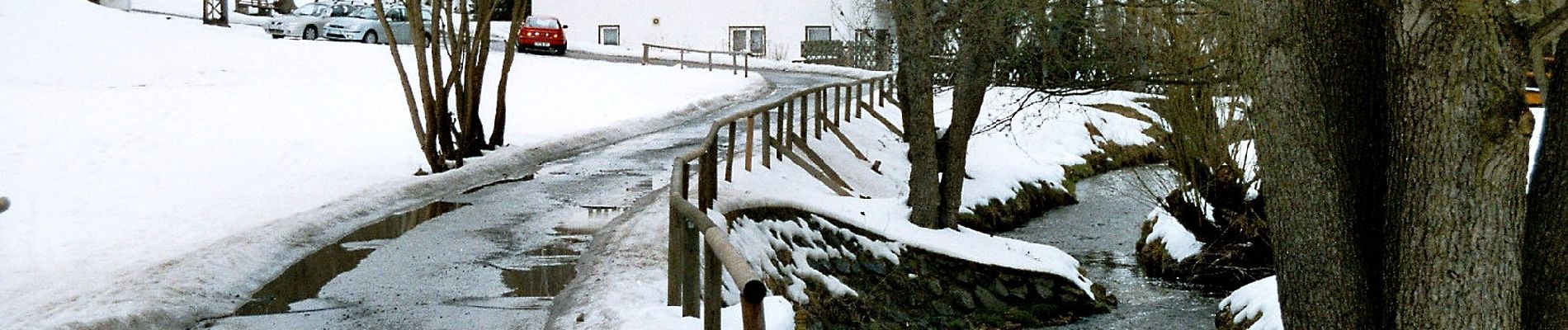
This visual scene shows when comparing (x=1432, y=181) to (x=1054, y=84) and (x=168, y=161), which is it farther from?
(x=168, y=161)

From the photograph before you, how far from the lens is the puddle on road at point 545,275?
8977 mm

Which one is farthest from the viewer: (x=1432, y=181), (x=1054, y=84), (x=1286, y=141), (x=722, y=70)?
(x=722, y=70)

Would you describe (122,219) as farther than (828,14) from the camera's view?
No

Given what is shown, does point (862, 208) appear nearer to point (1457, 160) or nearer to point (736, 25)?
point (1457, 160)

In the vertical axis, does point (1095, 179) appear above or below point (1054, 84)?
below

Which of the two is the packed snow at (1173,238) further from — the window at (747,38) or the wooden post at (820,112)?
the window at (747,38)

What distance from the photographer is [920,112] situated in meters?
16.7

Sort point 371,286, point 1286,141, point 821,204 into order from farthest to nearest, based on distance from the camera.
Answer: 1. point 821,204
2. point 371,286
3. point 1286,141

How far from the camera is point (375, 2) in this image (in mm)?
16438

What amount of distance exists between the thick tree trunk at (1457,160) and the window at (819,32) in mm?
46348

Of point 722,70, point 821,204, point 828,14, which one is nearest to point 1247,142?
point 821,204

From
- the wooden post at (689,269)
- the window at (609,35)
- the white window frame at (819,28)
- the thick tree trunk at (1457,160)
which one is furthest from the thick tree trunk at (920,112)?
the window at (609,35)

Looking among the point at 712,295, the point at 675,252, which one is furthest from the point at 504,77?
the point at 712,295

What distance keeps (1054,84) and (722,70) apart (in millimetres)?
26654
